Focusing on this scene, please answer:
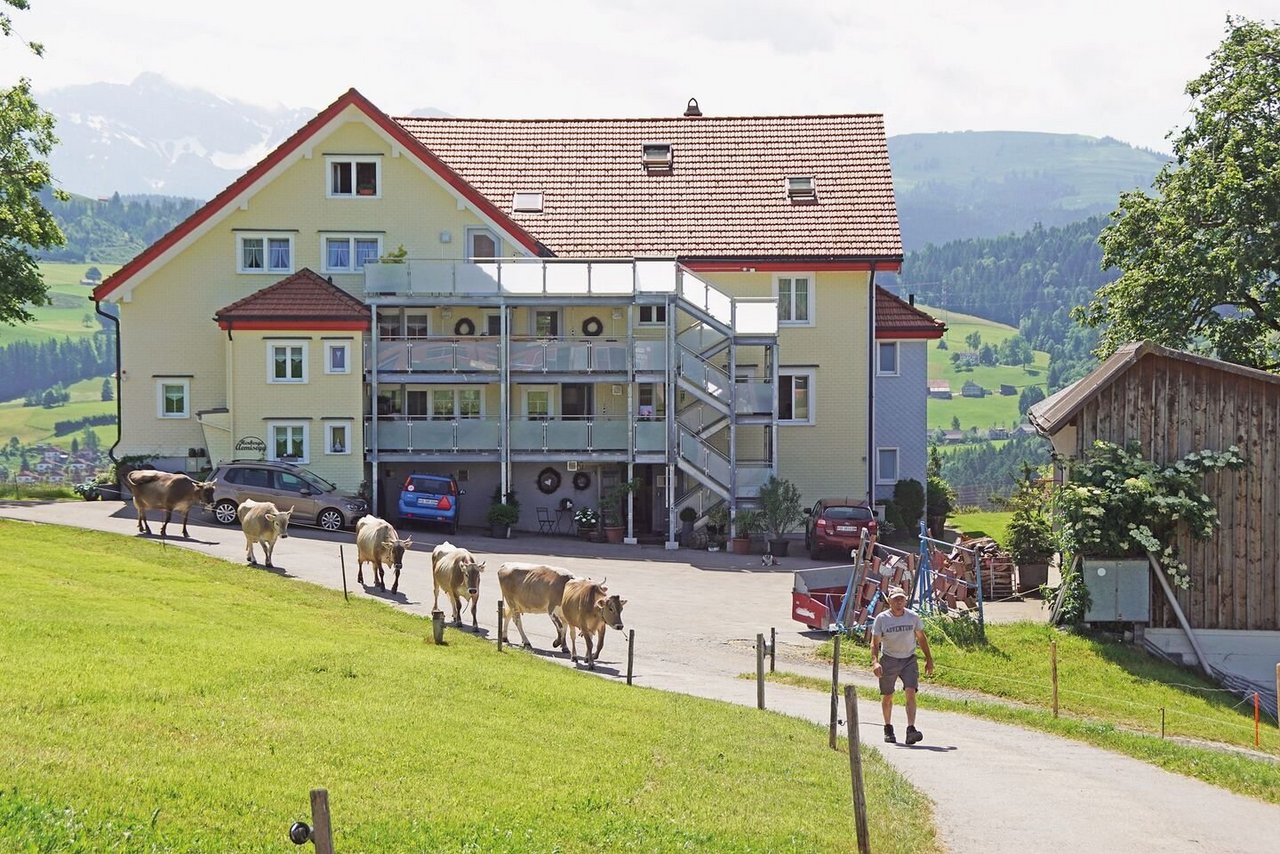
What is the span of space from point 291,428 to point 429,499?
15.0ft

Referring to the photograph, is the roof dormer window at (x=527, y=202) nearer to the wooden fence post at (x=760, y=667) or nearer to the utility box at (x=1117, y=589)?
the utility box at (x=1117, y=589)

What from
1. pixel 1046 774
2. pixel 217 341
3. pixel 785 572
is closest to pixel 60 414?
pixel 217 341

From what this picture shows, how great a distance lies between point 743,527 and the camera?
141 feet

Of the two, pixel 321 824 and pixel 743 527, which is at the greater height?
Answer: pixel 321 824

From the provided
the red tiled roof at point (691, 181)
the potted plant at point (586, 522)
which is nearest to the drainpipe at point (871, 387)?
the red tiled roof at point (691, 181)

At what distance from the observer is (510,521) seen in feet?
143

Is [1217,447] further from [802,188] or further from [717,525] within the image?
[802,188]

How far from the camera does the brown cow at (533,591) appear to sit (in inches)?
1041

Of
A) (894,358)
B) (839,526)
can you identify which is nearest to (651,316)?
(894,358)

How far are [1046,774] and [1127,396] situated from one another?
15.4m

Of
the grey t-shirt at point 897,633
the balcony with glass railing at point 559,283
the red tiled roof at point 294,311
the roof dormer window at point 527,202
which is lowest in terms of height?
the grey t-shirt at point 897,633

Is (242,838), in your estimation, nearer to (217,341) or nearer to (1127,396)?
(1127,396)

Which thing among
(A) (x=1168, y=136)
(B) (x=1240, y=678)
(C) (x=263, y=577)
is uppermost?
(A) (x=1168, y=136)

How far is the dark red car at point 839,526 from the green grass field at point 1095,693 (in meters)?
10.5
